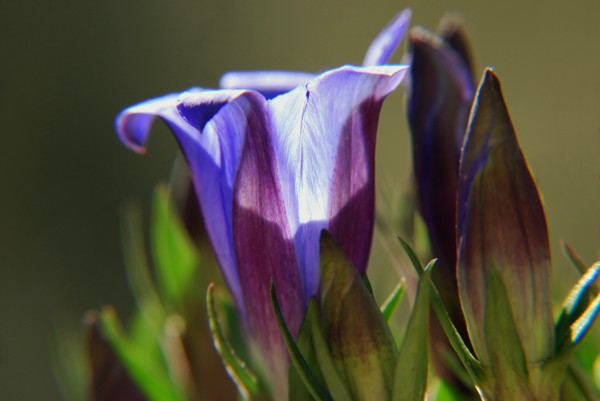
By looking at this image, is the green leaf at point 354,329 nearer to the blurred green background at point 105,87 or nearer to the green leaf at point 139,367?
the green leaf at point 139,367

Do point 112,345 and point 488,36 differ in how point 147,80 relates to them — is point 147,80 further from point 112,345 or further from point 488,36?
point 112,345

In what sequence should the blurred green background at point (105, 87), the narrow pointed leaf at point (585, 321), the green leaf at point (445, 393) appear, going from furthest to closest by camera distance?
1. the blurred green background at point (105, 87)
2. the green leaf at point (445, 393)
3. the narrow pointed leaf at point (585, 321)

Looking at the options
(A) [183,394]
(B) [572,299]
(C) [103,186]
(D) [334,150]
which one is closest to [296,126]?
(D) [334,150]

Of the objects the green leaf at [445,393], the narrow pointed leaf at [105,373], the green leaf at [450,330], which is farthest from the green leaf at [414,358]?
the narrow pointed leaf at [105,373]

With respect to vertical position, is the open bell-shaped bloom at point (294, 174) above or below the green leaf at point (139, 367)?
above

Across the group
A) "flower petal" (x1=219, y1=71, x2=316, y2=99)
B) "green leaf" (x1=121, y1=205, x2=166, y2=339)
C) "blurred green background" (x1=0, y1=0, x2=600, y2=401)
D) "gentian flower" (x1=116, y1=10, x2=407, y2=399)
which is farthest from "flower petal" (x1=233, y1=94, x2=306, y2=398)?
"blurred green background" (x1=0, y1=0, x2=600, y2=401)

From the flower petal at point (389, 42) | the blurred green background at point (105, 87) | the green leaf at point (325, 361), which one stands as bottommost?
the blurred green background at point (105, 87)
